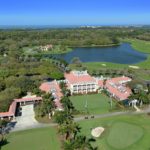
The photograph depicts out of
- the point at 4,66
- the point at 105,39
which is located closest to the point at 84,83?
the point at 4,66

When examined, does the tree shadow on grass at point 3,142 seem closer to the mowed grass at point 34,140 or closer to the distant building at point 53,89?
the mowed grass at point 34,140

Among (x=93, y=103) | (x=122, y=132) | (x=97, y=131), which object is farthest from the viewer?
(x=93, y=103)

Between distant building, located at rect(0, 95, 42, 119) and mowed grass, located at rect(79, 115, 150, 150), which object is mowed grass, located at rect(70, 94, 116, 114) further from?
distant building, located at rect(0, 95, 42, 119)

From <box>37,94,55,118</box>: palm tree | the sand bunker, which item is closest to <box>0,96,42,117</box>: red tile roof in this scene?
<box>37,94,55,118</box>: palm tree

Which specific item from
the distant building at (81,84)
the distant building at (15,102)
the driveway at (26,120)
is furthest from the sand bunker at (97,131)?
the distant building at (81,84)

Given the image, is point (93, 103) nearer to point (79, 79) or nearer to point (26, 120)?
point (79, 79)

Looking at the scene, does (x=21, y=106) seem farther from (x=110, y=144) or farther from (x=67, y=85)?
(x=110, y=144)

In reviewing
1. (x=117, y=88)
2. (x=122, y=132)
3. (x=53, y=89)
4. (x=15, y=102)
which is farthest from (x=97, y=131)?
(x=15, y=102)
